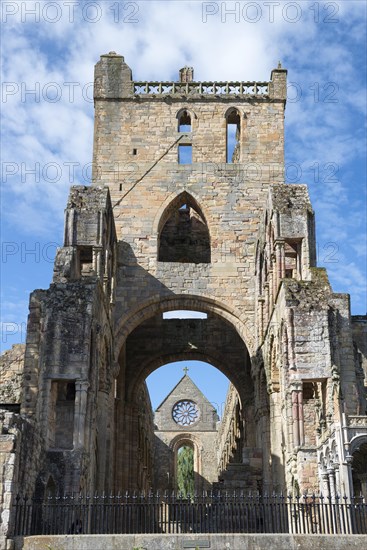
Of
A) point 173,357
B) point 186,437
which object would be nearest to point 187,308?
point 173,357

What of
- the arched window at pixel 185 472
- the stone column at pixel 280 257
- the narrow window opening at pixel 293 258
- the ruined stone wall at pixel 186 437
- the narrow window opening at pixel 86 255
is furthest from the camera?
the arched window at pixel 185 472

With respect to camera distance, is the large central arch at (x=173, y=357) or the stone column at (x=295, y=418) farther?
the large central arch at (x=173, y=357)

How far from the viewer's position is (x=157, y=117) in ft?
86.4

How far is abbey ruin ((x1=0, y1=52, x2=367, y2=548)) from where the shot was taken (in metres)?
16.6

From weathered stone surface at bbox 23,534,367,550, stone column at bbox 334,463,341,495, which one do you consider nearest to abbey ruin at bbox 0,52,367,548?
stone column at bbox 334,463,341,495

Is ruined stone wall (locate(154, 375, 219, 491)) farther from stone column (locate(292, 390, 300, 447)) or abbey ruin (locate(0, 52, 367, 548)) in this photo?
stone column (locate(292, 390, 300, 447))

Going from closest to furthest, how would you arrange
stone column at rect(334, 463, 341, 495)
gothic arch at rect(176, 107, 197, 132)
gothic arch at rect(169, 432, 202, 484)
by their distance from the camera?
1. stone column at rect(334, 463, 341, 495)
2. gothic arch at rect(176, 107, 197, 132)
3. gothic arch at rect(169, 432, 202, 484)

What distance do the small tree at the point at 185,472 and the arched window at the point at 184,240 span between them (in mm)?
24509

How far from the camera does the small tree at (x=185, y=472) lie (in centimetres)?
5016

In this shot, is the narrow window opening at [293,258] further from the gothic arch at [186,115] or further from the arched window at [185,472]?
the arched window at [185,472]

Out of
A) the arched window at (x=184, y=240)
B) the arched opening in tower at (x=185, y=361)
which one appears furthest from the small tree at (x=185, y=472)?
the arched window at (x=184, y=240)

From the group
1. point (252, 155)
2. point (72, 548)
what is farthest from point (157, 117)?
point (72, 548)

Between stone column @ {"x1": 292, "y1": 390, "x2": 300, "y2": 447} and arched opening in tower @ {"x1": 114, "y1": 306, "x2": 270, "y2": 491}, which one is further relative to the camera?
arched opening in tower @ {"x1": 114, "y1": 306, "x2": 270, "y2": 491}

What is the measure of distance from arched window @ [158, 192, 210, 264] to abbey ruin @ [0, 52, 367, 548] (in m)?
0.05
